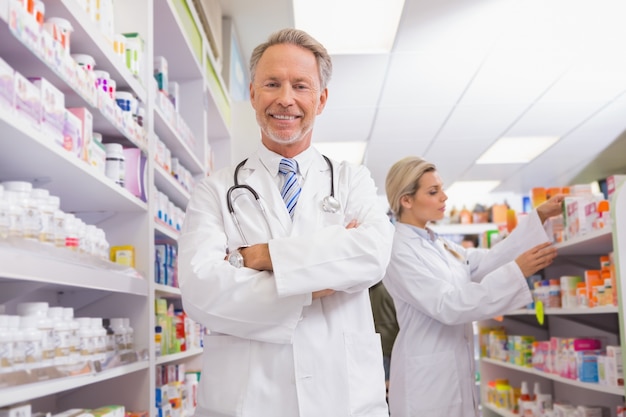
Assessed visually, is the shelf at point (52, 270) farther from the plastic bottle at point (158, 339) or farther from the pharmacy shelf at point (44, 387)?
the plastic bottle at point (158, 339)

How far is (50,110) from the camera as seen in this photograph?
1832mm

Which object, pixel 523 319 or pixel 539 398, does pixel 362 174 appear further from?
pixel 523 319

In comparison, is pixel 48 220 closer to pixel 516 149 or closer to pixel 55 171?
pixel 55 171

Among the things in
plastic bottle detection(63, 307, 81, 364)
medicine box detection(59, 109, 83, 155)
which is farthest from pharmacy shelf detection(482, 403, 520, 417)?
medicine box detection(59, 109, 83, 155)

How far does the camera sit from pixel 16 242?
1.55 metres

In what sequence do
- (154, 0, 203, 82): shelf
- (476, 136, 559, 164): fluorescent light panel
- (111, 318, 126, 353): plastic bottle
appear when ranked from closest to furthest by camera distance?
1. (111, 318, 126, 353): plastic bottle
2. (154, 0, 203, 82): shelf
3. (476, 136, 559, 164): fluorescent light panel

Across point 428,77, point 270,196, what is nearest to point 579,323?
point 270,196

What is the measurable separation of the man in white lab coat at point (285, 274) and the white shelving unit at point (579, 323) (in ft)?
3.68

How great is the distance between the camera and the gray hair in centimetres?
209

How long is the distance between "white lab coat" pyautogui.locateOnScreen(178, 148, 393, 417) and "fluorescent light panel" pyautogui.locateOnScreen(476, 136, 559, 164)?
24.2 feet

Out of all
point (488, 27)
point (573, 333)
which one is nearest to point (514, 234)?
point (573, 333)

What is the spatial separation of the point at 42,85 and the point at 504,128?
23.8ft

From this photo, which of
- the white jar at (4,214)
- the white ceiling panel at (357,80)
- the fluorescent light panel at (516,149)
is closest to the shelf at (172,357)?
the white jar at (4,214)

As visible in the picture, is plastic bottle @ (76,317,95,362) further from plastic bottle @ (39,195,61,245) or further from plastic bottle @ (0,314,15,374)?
plastic bottle @ (0,314,15,374)
